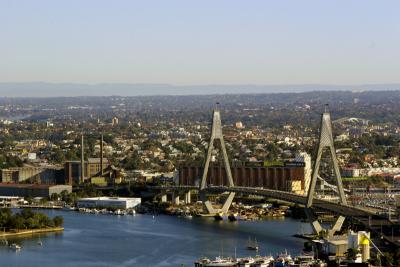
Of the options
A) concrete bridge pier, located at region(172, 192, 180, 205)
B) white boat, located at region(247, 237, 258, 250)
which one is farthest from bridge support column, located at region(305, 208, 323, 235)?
concrete bridge pier, located at region(172, 192, 180, 205)

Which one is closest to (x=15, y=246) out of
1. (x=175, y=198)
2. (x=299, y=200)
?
(x=299, y=200)

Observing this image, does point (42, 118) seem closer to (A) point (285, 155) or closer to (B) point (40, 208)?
(A) point (285, 155)

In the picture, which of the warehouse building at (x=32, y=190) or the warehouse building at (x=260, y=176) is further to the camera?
the warehouse building at (x=32, y=190)

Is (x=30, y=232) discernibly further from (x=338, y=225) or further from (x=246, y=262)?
(x=246, y=262)

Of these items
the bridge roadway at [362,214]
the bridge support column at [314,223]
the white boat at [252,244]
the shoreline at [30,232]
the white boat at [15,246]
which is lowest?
the shoreline at [30,232]

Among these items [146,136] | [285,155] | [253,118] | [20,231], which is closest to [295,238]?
[20,231]

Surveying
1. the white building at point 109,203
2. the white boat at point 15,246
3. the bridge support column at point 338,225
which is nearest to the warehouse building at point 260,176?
the white building at point 109,203

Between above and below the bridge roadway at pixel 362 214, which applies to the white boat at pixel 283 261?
below

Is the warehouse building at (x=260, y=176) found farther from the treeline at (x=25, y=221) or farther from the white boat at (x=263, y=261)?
the white boat at (x=263, y=261)
